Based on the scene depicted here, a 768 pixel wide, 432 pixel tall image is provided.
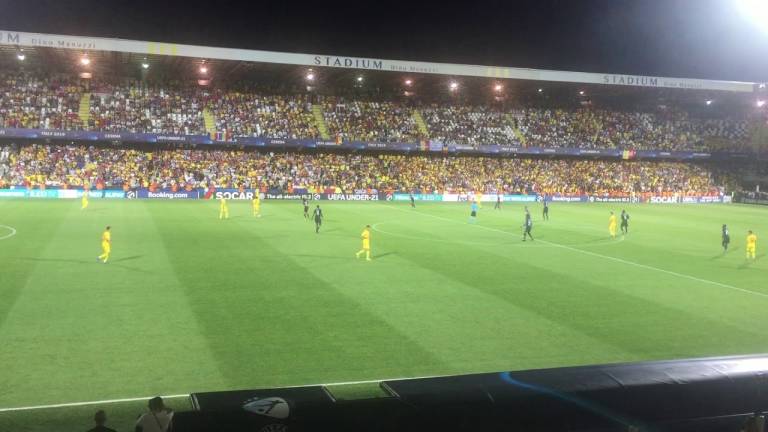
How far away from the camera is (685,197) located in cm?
6384

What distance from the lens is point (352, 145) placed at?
5672cm

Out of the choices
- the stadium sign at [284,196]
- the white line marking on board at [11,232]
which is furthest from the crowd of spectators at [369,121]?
the white line marking on board at [11,232]

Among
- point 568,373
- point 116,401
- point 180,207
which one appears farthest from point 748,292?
point 180,207

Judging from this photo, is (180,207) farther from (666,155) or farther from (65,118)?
(666,155)

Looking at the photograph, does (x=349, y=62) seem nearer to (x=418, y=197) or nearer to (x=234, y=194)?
(x=418, y=197)

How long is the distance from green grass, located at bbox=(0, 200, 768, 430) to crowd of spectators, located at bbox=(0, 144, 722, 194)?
1991 centimetres

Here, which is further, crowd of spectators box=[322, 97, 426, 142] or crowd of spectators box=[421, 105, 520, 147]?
crowd of spectators box=[421, 105, 520, 147]

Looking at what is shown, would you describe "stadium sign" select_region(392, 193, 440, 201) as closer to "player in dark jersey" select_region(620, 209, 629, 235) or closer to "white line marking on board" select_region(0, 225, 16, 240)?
"player in dark jersey" select_region(620, 209, 629, 235)

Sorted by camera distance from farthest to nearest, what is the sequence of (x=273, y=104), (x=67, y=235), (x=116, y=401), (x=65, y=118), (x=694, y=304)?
(x=273, y=104) < (x=65, y=118) < (x=67, y=235) < (x=694, y=304) < (x=116, y=401)

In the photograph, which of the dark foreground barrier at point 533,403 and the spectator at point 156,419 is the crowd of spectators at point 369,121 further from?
the spectator at point 156,419

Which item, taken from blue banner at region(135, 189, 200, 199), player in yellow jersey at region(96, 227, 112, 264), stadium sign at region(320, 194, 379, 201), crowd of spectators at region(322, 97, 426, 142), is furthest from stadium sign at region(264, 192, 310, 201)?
player in yellow jersey at region(96, 227, 112, 264)

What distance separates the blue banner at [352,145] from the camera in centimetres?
4816

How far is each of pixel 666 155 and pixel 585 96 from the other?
10841 millimetres

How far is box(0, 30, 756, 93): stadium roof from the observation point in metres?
43.1
